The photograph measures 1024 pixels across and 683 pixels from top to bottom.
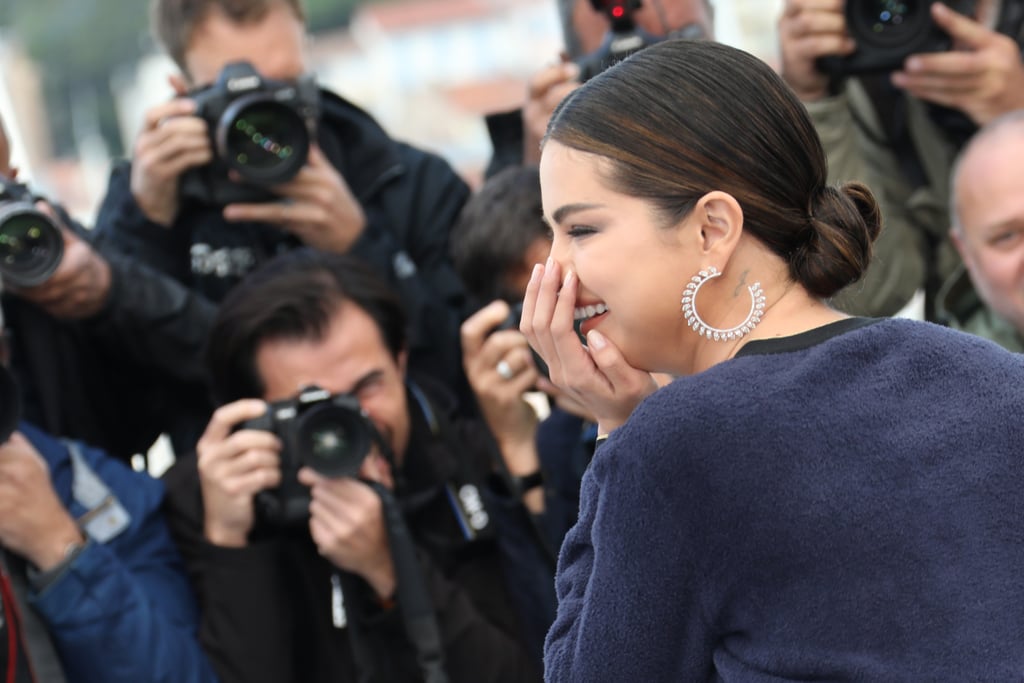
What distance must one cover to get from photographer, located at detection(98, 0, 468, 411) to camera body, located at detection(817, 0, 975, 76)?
0.81 meters

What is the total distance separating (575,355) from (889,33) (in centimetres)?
145

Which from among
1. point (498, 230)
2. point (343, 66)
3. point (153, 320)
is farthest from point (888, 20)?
point (343, 66)

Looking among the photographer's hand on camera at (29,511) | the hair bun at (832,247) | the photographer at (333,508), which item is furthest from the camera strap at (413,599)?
the hair bun at (832,247)

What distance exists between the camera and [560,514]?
7.61 ft

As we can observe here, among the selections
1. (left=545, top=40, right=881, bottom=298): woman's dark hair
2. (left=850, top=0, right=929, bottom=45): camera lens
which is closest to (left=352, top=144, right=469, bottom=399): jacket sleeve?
(left=850, top=0, right=929, bottom=45): camera lens

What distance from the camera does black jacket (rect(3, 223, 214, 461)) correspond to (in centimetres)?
241

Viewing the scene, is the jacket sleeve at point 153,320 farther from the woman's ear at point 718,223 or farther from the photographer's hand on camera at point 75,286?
the woman's ear at point 718,223

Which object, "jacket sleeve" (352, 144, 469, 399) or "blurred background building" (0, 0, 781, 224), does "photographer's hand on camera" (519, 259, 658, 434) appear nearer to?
"jacket sleeve" (352, 144, 469, 399)

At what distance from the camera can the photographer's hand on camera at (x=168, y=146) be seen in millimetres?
2502

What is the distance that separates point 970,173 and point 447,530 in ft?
3.61

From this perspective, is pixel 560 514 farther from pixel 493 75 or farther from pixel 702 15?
pixel 493 75

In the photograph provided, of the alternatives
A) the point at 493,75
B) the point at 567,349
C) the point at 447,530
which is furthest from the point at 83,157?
the point at 567,349

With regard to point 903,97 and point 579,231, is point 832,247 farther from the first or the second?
point 903,97

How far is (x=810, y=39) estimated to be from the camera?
2529 millimetres
